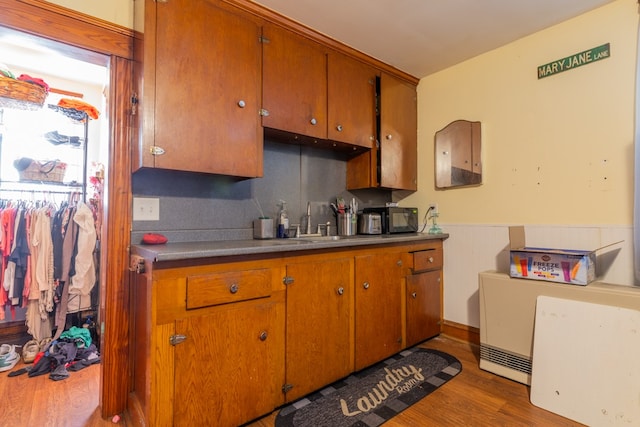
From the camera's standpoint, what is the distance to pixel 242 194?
82.0 inches

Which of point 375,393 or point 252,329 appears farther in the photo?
point 375,393

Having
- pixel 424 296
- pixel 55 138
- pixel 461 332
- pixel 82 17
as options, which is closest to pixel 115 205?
pixel 82 17

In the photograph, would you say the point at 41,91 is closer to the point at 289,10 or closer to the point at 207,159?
the point at 207,159

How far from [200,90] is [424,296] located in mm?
2202

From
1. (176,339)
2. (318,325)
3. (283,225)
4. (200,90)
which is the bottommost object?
(318,325)

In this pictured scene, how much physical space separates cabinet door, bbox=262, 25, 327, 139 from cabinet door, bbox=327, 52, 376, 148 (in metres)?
0.07

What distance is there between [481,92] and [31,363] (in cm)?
415

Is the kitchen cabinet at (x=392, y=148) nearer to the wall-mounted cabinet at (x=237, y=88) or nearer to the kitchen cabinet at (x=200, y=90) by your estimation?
the wall-mounted cabinet at (x=237, y=88)

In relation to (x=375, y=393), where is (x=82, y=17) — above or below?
above

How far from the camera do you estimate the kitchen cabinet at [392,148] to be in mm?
2594

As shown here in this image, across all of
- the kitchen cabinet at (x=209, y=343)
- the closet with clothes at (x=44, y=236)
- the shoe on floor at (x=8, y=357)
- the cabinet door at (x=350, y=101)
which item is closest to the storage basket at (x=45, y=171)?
the closet with clothes at (x=44, y=236)

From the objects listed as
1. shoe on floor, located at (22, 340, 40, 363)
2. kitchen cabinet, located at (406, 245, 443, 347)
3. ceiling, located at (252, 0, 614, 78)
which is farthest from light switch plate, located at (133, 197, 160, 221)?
kitchen cabinet, located at (406, 245, 443, 347)

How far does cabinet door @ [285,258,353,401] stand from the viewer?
165 centimetres

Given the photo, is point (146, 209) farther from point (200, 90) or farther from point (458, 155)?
point (458, 155)
